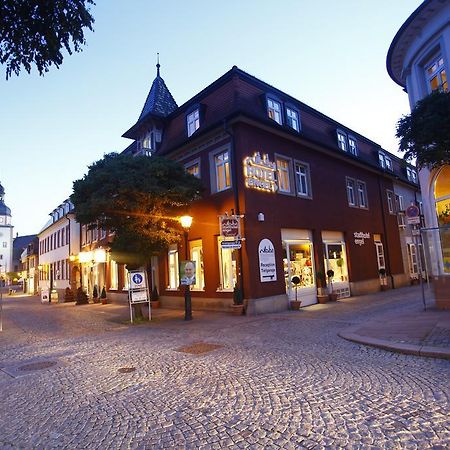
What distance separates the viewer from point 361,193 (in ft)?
72.9

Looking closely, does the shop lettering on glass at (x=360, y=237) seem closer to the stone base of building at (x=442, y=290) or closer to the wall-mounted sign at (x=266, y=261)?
the wall-mounted sign at (x=266, y=261)

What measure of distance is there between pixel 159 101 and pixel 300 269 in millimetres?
12206

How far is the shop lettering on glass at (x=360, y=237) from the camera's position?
20156 millimetres

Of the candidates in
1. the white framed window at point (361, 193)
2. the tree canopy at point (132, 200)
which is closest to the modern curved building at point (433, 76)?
the tree canopy at point (132, 200)

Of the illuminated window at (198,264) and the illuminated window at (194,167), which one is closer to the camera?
the illuminated window at (198,264)

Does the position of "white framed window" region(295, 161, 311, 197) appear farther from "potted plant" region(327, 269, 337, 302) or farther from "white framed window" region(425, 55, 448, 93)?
"white framed window" region(425, 55, 448, 93)

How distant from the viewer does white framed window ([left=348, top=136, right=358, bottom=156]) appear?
21.5 m

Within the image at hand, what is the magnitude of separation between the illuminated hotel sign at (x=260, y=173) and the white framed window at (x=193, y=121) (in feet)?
11.4

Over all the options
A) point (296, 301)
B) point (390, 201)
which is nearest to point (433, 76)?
point (296, 301)

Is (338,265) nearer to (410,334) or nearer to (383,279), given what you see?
(383,279)

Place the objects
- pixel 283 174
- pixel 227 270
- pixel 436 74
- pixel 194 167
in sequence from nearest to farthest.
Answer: pixel 436 74
pixel 227 270
pixel 283 174
pixel 194 167

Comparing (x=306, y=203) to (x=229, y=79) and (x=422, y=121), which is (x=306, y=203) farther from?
(x=422, y=121)

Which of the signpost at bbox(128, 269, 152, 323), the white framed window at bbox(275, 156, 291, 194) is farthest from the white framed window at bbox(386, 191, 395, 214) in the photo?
the signpost at bbox(128, 269, 152, 323)

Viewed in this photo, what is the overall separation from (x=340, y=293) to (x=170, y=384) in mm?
13895
